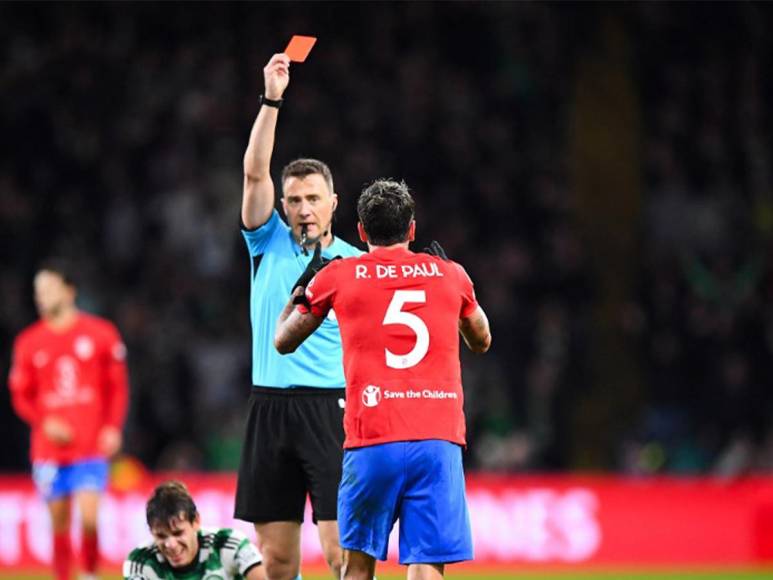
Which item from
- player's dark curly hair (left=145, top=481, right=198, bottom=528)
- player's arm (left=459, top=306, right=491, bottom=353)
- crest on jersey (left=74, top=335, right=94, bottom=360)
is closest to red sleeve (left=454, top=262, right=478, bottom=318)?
player's arm (left=459, top=306, right=491, bottom=353)

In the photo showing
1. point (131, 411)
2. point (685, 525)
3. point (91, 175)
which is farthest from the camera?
point (91, 175)

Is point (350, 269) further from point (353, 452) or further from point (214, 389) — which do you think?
point (214, 389)

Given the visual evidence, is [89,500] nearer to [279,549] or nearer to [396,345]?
[279,549]

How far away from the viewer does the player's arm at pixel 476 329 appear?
6.64 metres

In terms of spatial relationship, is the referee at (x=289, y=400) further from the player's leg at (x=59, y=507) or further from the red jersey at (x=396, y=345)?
the player's leg at (x=59, y=507)

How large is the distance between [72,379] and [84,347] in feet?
0.77

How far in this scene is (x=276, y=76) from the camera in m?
7.33

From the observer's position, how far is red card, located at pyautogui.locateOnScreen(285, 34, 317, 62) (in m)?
7.42

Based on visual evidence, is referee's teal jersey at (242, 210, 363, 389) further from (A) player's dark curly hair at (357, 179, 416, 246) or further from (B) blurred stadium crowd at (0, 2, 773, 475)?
(B) blurred stadium crowd at (0, 2, 773, 475)

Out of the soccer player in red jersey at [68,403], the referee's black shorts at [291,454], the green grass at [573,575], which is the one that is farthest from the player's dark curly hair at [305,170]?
the green grass at [573,575]

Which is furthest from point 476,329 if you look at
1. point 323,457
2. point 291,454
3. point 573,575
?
point 573,575

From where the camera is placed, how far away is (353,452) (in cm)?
648

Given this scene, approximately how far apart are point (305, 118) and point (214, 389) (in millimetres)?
3709

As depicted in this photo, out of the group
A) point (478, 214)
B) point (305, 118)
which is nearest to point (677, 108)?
point (478, 214)
